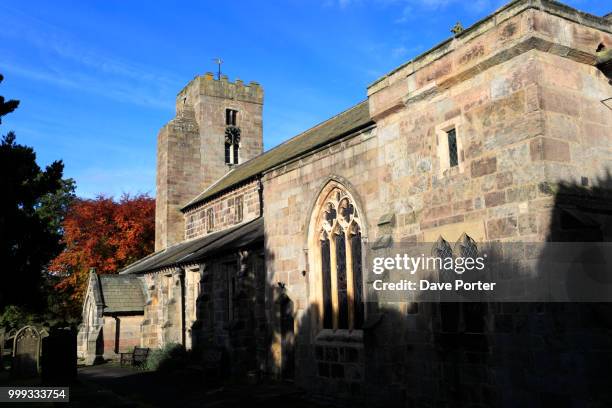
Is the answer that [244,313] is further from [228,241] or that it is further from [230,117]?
[230,117]

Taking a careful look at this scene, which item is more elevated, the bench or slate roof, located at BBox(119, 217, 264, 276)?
slate roof, located at BBox(119, 217, 264, 276)

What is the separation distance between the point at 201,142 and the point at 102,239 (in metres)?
11.1

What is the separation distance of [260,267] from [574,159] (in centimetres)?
1122

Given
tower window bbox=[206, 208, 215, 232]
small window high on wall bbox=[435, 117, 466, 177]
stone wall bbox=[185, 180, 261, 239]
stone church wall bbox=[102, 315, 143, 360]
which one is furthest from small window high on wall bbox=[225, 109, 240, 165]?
small window high on wall bbox=[435, 117, 466, 177]

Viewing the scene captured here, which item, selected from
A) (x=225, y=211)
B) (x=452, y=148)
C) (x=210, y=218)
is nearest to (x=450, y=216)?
(x=452, y=148)

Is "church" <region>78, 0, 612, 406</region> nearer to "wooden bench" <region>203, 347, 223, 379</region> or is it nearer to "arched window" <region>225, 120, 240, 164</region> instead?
"wooden bench" <region>203, 347, 223, 379</region>

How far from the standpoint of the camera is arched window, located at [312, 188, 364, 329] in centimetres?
1328

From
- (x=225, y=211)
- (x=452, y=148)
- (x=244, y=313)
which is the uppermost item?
(x=225, y=211)

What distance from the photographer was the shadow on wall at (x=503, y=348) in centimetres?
809

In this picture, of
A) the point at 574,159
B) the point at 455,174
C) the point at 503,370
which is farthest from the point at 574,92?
the point at 503,370

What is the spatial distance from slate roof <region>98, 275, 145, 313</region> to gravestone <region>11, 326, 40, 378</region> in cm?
779

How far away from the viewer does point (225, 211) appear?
27453mm

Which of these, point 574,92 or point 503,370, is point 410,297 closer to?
point 503,370

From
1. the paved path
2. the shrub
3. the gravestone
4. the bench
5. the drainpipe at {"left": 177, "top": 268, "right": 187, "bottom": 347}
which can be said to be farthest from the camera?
the drainpipe at {"left": 177, "top": 268, "right": 187, "bottom": 347}
